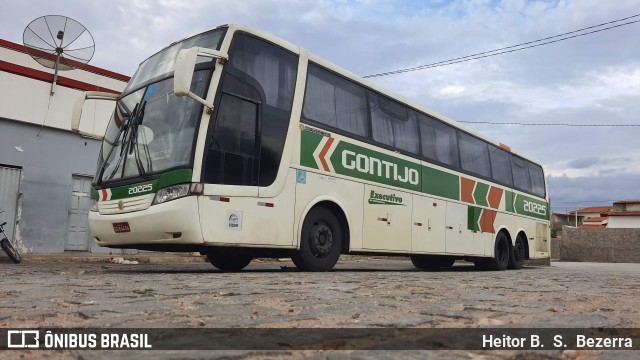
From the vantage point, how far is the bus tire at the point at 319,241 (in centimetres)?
796

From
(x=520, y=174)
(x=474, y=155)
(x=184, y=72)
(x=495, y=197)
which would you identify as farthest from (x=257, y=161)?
(x=520, y=174)

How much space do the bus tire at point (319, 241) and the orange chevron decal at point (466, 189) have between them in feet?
14.6

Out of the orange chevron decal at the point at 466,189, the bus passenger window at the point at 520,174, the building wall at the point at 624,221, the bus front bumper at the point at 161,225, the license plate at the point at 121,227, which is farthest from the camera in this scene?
the building wall at the point at 624,221

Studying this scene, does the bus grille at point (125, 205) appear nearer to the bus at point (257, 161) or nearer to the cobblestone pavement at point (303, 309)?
the bus at point (257, 161)

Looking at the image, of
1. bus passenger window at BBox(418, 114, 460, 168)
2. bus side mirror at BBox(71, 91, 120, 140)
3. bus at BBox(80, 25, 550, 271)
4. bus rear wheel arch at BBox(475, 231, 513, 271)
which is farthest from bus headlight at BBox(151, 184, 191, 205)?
bus rear wheel arch at BBox(475, 231, 513, 271)

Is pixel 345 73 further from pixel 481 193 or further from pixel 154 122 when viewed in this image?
pixel 481 193

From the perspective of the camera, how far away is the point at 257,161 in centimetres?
731

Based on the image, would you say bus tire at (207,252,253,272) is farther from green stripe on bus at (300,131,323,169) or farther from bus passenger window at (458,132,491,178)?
bus passenger window at (458,132,491,178)

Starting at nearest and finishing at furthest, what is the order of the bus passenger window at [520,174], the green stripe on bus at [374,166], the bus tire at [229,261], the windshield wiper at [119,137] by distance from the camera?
1. the windshield wiper at [119,137]
2. the green stripe on bus at [374,166]
3. the bus tire at [229,261]
4. the bus passenger window at [520,174]

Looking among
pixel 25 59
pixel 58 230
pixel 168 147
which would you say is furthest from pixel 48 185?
pixel 168 147

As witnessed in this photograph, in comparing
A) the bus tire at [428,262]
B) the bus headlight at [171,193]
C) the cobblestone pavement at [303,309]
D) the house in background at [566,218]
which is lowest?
the cobblestone pavement at [303,309]

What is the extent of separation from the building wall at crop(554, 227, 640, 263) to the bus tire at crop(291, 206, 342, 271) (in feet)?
90.9

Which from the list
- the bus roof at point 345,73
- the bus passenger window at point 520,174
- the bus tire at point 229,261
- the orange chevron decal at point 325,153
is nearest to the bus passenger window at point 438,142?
the bus roof at point 345,73

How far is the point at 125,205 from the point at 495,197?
933 cm
